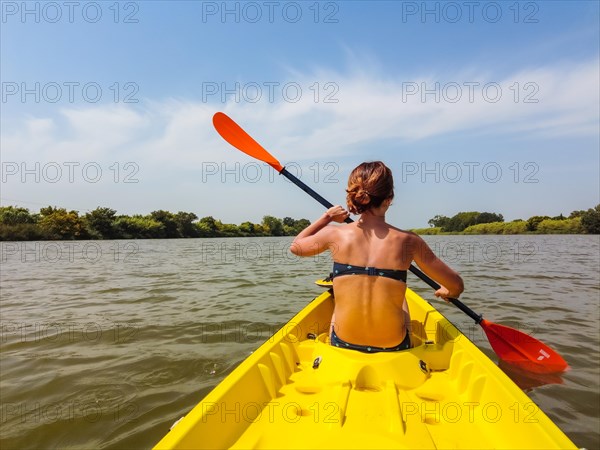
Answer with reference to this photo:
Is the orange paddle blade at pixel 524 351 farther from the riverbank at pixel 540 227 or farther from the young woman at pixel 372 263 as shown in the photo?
the riverbank at pixel 540 227

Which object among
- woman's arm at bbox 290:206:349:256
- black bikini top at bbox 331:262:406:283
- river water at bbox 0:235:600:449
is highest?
woman's arm at bbox 290:206:349:256

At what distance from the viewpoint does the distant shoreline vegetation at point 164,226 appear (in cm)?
3994

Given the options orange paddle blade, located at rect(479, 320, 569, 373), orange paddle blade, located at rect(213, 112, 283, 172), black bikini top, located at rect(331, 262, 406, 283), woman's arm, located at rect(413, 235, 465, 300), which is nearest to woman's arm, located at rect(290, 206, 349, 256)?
black bikini top, located at rect(331, 262, 406, 283)

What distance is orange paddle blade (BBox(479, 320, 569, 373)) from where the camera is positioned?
414 cm

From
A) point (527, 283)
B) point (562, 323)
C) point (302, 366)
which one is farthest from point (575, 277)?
point (302, 366)

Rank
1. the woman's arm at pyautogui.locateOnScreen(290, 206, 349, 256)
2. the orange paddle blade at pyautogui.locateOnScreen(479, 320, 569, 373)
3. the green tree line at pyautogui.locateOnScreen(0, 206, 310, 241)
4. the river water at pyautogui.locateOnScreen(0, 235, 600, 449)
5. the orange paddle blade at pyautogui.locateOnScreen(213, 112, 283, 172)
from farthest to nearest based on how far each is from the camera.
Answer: the green tree line at pyautogui.locateOnScreen(0, 206, 310, 241), the orange paddle blade at pyautogui.locateOnScreen(213, 112, 283, 172), the orange paddle blade at pyautogui.locateOnScreen(479, 320, 569, 373), the river water at pyautogui.locateOnScreen(0, 235, 600, 449), the woman's arm at pyautogui.locateOnScreen(290, 206, 349, 256)

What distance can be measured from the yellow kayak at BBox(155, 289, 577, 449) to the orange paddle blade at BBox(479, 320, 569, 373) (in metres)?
1.77

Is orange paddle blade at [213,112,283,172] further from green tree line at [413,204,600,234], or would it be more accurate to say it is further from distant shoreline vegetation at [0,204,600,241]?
green tree line at [413,204,600,234]

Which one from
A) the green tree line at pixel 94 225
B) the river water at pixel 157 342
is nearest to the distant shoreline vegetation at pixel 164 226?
the green tree line at pixel 94 225

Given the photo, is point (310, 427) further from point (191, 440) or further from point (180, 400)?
point (180, 400)

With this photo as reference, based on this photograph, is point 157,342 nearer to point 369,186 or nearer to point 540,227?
point 369,186

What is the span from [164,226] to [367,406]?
180 ft

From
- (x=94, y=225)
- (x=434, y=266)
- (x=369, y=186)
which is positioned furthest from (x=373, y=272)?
(x=94, y=225)

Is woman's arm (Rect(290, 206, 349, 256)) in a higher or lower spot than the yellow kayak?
higher
